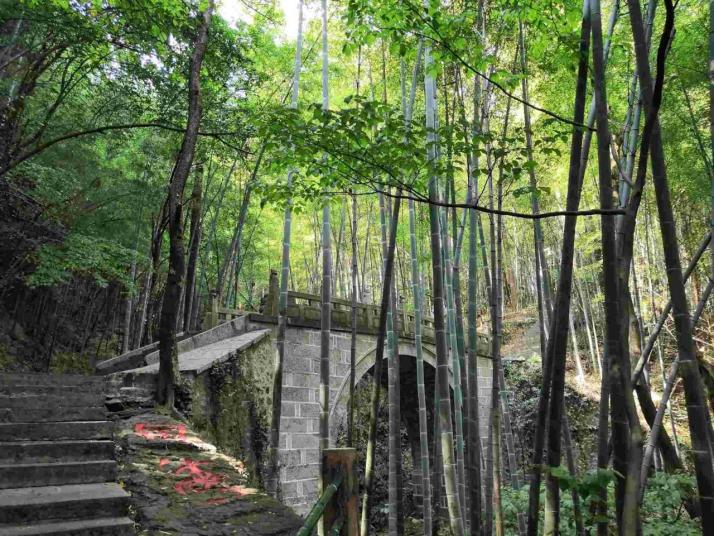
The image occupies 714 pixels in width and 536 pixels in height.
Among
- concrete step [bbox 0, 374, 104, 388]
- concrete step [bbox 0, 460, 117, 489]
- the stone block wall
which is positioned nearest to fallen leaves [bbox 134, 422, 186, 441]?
concrete step [bbox 0, 460, 117, 489]

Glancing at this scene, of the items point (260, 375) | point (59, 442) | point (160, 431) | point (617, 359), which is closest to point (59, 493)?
point (59, 442)

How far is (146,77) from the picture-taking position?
5.75m

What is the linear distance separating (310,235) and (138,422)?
1301cm

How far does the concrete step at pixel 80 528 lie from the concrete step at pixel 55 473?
1.50ft

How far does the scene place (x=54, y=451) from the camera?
2.91 m

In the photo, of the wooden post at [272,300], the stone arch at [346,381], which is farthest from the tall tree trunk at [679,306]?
the wooden post at [272,300]

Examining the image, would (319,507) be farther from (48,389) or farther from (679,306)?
(48,389)

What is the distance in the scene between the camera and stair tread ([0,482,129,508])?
2397 mm

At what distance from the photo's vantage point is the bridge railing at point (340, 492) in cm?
203

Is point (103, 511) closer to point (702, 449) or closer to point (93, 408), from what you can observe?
point (93, 408)

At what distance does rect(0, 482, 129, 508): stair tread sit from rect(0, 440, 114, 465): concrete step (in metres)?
0.23

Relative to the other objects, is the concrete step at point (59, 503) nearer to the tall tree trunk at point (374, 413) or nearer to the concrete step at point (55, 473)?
the concrete step at point (55, 473)

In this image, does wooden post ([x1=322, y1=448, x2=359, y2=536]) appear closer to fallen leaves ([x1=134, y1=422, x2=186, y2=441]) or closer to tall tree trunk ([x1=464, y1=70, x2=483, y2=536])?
tall tree trunk ([x1=464, y1=70, x2=483, y2=536])

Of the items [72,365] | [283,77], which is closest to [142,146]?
[283,77]
